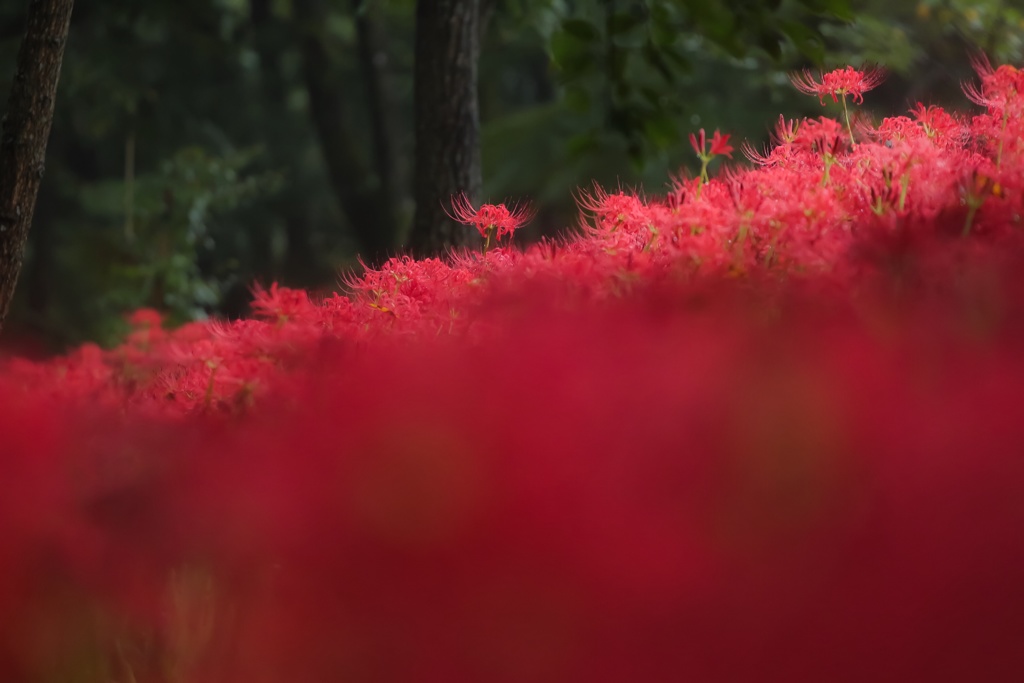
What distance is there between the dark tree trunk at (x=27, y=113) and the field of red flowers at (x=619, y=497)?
94 centimetres

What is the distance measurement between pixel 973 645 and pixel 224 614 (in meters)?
0.95

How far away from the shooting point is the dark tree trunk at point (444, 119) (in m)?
3.46

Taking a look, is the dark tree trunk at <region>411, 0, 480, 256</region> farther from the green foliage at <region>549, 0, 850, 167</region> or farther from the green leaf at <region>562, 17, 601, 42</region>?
the green leaf at <region>562, 17, 601, 42</region>

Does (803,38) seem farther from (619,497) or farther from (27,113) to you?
(619,497)

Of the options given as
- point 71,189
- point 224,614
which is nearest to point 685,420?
point 224,614

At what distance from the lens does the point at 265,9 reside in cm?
945

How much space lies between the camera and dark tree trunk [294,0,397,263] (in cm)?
810

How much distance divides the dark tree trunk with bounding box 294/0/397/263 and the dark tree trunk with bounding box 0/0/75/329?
5604 millimetres

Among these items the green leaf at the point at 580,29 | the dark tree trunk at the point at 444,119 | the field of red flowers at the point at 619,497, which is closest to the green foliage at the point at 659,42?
the green leaf at the point at 580,29

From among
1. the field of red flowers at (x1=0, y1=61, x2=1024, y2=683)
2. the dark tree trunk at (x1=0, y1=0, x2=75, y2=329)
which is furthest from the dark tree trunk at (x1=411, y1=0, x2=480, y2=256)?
the field of red flowers at (x1=0, y1=61, x2=1024, y2=683)

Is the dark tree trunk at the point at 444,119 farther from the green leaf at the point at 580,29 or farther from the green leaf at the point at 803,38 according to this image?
the green leaf at the point at 803,38

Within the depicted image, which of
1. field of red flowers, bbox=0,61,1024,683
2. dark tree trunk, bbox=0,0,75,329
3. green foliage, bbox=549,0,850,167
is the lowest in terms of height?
field of red flowers, bbox=0,61,1024,683

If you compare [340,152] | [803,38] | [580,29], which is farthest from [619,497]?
[340,152]

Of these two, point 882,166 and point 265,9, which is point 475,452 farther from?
point 265,9
